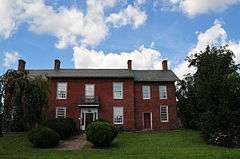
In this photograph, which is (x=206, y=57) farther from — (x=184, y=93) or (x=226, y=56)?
(x=184, y=93)

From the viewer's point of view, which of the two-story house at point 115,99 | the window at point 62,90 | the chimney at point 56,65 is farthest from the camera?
the chimney at point 56,65

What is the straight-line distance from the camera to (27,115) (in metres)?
33.0

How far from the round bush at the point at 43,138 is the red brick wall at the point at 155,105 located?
50.8 feet

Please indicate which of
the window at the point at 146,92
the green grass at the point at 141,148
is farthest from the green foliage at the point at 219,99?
the window at the point at 146,92

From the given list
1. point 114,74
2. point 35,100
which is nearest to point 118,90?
Result: point 114,74

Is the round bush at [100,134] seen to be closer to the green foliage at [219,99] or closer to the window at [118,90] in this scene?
the green foliage at [219,99]

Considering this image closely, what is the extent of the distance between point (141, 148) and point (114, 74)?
1758 cm

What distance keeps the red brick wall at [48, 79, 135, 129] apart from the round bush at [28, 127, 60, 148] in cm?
1260

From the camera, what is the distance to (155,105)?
4319 centimetres

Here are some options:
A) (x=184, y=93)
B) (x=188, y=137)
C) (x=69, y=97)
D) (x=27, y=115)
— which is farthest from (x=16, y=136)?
(x=184, y=93)

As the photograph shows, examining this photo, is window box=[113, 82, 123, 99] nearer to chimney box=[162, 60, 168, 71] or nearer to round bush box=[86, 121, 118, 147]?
chimney box=[162, 60, 168, 71]

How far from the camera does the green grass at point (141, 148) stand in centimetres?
2261

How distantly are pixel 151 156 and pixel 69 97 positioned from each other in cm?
2237

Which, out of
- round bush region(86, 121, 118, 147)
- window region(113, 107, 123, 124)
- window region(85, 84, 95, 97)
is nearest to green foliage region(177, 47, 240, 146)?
round bush region(86, 121, 118, 147)
